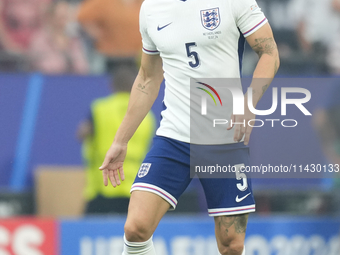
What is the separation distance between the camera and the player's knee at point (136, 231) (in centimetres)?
381

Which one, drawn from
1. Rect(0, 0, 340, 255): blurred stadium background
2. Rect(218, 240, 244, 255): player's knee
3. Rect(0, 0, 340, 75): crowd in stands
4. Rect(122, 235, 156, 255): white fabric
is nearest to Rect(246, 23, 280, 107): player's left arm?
Rect(218, 240, 244, 255): player's knee

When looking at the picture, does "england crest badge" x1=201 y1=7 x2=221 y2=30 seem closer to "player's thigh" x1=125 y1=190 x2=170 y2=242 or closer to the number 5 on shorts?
the number 5 on shorts

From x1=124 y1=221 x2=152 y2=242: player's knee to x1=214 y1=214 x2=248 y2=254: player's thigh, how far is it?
498 millimetres

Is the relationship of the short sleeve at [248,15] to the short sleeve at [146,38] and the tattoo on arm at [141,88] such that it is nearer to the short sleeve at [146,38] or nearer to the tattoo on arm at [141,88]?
the short sleeve at [146,38]

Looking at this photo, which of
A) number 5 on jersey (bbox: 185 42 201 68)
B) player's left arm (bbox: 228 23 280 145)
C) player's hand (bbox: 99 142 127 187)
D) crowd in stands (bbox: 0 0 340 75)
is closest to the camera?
player's left arm (bbox: 228 23 280 145)

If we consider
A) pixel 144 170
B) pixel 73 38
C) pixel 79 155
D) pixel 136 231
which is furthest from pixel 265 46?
pixel 73 38

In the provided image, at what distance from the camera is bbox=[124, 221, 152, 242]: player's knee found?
3.81m

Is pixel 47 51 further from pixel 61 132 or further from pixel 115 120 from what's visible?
pixel 115 120

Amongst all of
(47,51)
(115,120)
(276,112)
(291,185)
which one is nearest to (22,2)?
(47,51)

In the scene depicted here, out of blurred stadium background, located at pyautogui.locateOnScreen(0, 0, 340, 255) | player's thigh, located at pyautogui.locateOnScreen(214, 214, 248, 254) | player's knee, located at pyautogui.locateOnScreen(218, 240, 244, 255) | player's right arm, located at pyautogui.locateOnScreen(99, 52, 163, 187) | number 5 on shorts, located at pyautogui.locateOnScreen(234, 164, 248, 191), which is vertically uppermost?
player's right arm, located at pyautogui.locateOnScreen(99, 52, 163, 187)

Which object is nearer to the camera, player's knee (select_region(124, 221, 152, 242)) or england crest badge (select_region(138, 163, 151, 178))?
player's knee (select_region(124, 221, 152, 242))

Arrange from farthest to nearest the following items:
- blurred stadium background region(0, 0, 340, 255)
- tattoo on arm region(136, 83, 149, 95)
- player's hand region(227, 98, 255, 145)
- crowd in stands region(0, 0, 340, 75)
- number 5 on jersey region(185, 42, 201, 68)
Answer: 1. crowd in stands region(0, 0, 340, 75)
2. blurred stadium background region(0, 0, 340, 255)
3. tattoo on arm region(136, 83, 149, 95)
4. number 5 on jersey region(185, 42, 201, 68)
5. player's hand region(227, 98, 255, 145)

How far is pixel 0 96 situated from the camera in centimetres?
759

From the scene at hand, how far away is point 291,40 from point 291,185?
244cm
